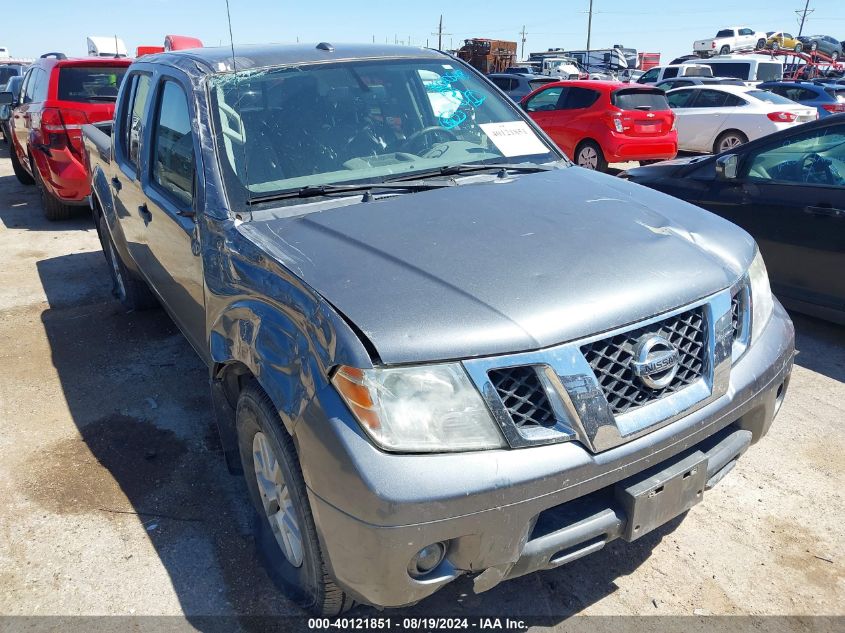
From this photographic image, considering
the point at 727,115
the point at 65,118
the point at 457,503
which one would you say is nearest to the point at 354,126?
the point at 457,503

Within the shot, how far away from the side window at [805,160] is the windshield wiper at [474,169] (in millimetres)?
2309

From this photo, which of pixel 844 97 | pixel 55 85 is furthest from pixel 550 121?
pixel 844 97

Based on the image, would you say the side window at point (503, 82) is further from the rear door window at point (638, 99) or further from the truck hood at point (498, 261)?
A: the truck hood at point (498, 261)

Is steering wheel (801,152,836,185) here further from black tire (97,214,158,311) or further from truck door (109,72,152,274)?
black tire (97,214,158,311)

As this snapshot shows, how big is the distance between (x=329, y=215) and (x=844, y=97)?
16.9m

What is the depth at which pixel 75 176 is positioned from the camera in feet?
24.6

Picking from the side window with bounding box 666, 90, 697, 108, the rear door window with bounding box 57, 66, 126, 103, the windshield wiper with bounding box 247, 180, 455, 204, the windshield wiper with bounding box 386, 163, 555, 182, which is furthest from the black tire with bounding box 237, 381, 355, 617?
the side window with bounding box 666, 90, 697, 108

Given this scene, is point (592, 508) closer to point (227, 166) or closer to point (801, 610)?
point (801, 610)

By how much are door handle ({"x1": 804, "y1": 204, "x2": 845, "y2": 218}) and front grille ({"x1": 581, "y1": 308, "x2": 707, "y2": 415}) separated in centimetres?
269

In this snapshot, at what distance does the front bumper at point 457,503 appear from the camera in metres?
1.77

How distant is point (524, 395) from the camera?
75.0 inches

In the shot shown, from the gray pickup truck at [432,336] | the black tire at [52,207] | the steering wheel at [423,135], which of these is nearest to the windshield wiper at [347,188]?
the gray pickup truck at [432,336]

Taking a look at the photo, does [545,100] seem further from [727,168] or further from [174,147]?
[174,147]

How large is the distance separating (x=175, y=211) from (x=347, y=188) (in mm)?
834
